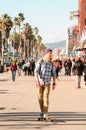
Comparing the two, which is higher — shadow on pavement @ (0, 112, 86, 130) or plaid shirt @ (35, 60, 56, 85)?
plaid shirt @ (35, 60, 56, 85)

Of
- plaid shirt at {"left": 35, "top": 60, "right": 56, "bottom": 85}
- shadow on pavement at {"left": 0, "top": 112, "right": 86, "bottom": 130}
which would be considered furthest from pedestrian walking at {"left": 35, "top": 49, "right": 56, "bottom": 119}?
shadow on pavement at {"left": 0, "top": 112, "right": 86, "bottom": 130}

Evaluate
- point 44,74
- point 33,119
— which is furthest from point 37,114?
point 44,74

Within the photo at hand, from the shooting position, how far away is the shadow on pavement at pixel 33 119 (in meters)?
13.5

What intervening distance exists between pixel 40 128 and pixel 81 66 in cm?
1886

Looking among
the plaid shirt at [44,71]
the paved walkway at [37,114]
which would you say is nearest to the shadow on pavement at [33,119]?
the paved walkway at [37,114]

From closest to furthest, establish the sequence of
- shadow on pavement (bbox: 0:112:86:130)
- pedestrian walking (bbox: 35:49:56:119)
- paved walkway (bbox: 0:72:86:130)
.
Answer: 1. paved walkway (bbox: 0:72:86:130)
2. shadow on pavement (bbox: 0:112:86:130)
3. pedestrian walking (bbox: 35:49:56:119)

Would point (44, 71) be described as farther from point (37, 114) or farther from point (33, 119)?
point (37, 114)

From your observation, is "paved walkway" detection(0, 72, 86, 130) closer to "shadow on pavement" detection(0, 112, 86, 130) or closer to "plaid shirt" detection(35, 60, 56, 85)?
"shadow on pavement" detection(0, 112, 86, 130)

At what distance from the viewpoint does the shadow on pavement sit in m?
13.5

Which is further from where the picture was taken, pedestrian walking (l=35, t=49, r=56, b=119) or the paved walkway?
pedestrian walking (l=35, t=49, r=56, b=119)

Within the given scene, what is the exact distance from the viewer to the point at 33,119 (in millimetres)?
14867

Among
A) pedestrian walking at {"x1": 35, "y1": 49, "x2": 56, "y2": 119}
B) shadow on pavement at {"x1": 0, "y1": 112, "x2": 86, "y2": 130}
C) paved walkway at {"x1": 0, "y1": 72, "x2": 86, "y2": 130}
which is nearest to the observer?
paved walkway at {"x1": 0, "y1": 72, "x2": 86, "y2": 130}

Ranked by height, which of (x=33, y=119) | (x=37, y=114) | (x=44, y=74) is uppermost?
(x=44, y=74)

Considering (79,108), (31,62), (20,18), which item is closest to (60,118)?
(79,108)
